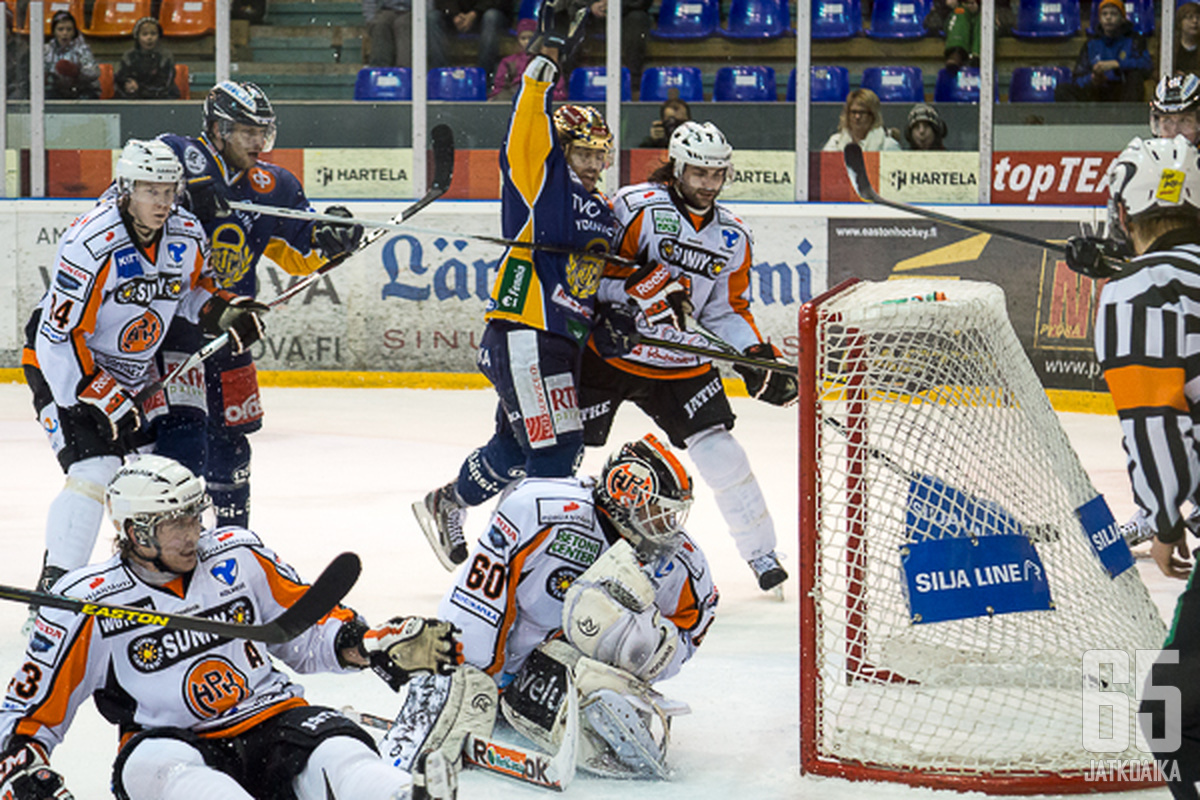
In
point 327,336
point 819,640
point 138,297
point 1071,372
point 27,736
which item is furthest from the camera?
point 327,336

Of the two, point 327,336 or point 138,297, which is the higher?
point 138,297

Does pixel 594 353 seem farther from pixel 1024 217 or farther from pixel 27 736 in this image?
pixel 1024 217

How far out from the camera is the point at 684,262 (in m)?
4.24

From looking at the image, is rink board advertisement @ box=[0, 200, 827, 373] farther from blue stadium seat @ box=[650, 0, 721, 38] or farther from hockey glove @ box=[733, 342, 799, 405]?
hockey glove @ box=[733, 342, 799, 405]

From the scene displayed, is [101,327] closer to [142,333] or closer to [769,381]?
[142,333]

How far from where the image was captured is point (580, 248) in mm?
4023

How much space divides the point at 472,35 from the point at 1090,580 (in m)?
5.99

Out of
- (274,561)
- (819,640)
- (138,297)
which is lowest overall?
(819,640)

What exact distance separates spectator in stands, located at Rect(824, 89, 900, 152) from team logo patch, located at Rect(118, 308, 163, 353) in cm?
472

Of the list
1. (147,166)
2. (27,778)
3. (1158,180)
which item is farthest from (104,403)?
(1158,180)

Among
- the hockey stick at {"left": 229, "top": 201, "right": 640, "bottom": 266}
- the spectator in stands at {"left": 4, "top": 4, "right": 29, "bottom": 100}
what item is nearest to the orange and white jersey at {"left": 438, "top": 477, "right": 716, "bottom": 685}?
the hockey stick at {"left": 229, "top": 201, "right": 640, "bottom": 266}

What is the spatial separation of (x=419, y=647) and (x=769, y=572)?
6.34 feet

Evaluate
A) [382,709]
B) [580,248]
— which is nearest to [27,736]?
[382,709]

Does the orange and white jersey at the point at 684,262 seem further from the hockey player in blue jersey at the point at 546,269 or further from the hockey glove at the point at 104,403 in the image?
the hockey glove at the point at 104,403
